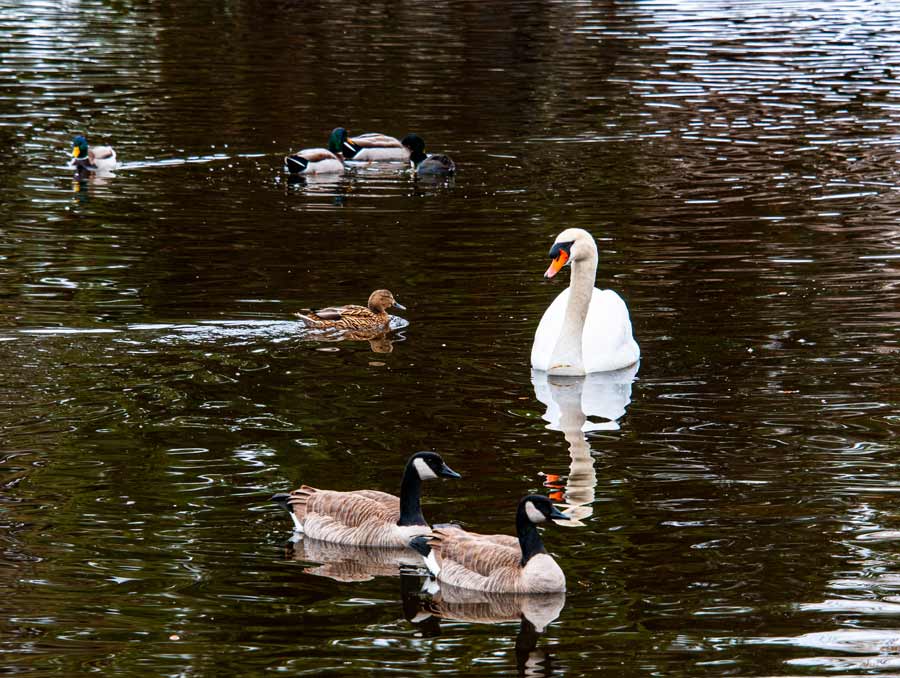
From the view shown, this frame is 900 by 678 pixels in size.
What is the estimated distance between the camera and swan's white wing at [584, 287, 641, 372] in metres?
→ 14.9

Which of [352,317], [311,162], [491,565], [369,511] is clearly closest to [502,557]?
[491,565]

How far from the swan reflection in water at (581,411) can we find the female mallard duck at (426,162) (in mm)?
10843

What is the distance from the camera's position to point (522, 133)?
28.8 metres

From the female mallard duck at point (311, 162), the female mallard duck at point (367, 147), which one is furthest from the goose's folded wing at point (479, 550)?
the female mallard duck at point (367, 147)

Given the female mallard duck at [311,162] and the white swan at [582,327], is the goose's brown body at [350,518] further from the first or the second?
the female mallard duck at [311,162]

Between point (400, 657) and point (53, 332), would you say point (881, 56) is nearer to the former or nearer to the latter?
point (53, 332)

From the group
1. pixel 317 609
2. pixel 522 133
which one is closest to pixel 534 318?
pixel 317 609

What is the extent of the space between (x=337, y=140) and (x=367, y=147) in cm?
53

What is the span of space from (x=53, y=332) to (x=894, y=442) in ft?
26.7

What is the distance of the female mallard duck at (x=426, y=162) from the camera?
25406 millimetres

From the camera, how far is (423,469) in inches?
409

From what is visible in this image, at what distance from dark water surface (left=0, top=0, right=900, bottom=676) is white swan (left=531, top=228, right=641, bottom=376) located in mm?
264

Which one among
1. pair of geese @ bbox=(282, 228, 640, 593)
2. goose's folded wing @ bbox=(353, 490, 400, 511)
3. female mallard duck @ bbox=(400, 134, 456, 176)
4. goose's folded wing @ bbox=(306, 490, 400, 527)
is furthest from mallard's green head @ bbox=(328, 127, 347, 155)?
goose's folded wing @ bbox=(306, 490, 400, 527)

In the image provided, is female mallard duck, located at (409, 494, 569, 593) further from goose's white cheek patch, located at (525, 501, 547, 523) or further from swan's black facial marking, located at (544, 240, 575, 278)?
swan's black facial marking, located at (544, 240, 575, 278)
